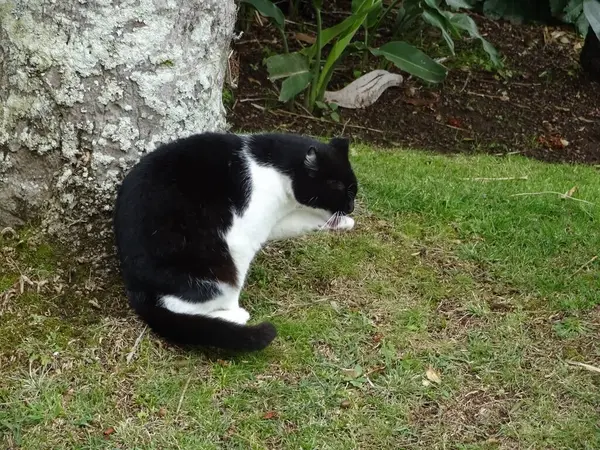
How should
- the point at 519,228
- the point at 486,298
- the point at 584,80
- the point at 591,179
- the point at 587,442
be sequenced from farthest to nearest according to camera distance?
the point at 584,80
the point at 591,179
the point at 519,228
the point at 486,298
the point at 587,442

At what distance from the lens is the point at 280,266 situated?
3354 millimetres

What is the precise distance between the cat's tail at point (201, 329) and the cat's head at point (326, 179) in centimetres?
54

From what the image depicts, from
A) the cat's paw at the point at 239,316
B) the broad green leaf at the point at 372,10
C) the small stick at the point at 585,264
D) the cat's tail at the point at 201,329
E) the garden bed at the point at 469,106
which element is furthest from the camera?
the garden bed at the point at 469,106

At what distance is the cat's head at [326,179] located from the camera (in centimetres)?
295

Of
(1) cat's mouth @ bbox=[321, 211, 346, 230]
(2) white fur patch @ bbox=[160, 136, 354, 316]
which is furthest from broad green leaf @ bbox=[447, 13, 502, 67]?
(2) white fur patch @ bbox=[160, 136, 354, 316]

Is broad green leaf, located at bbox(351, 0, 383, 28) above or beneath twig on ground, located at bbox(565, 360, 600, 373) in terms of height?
above

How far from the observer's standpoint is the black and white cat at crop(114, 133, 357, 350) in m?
2.70

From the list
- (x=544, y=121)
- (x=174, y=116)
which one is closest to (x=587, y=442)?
(x=174, y=116)

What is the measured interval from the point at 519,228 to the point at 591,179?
1103 mm

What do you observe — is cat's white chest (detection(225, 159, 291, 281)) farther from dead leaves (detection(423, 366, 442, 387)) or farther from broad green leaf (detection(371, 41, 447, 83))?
broad green leaf (detection(371, 41, 447, 83))

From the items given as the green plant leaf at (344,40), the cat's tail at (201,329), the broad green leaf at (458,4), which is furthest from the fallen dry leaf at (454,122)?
the cat's tail at (201,329)

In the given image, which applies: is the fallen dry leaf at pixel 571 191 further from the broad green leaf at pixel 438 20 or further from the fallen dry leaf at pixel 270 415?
the fallen dry leaf at pixel 270 415

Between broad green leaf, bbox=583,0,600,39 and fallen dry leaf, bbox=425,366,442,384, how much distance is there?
3.60m

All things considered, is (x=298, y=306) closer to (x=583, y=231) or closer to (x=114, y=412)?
(x=114, y=412)
